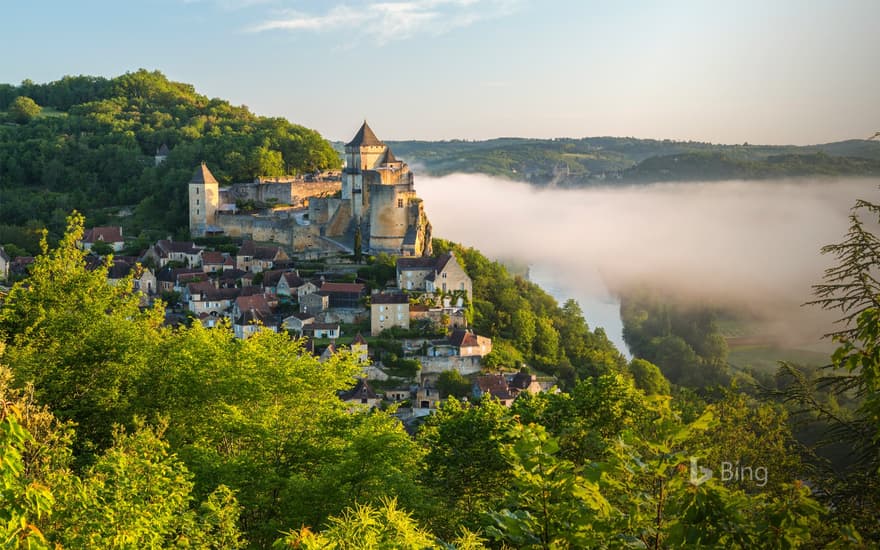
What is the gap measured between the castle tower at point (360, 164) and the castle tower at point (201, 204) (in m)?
9.60

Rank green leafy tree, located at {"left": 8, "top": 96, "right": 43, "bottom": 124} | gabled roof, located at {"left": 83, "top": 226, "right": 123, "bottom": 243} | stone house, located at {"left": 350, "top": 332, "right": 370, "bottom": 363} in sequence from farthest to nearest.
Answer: green leafy tree, located at {"left": 8, "top": 96, "right": 43, "bottom": 124} → gabled roof, located at {"left": 83, "top": 226, "right": 123, "bottom": 243} → stone house, located at {"left": 350, "top": 332, "right": 370, "bottom": 363}

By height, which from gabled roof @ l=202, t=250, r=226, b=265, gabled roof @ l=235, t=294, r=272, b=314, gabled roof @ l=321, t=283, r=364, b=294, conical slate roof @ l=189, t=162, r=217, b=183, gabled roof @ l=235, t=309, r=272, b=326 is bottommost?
gabled roof @ l=235, t=309, r=272, b=326

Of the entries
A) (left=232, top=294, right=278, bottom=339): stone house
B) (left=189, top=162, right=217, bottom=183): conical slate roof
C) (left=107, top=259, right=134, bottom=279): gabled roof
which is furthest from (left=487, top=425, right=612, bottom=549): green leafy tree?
(left=189, top=162, right=217, bottom=183): conical slate roof

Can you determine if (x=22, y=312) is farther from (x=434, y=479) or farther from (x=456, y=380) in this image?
(x=456, y=380)

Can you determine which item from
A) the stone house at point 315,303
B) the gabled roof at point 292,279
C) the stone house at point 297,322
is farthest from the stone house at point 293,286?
the stone house at point 297,322

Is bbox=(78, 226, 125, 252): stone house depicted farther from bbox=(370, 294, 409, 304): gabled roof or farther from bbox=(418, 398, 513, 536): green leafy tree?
bbox=(418, 398, 513, 536): green leafy tree

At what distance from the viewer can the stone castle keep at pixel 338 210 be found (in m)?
51.2

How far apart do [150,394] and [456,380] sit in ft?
85.7

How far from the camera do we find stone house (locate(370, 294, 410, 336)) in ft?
142

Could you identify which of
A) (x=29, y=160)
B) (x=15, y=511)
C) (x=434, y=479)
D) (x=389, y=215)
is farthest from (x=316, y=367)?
(x=29, y=160)

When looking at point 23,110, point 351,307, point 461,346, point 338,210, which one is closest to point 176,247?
point 338,210

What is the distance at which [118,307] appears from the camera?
16.3m

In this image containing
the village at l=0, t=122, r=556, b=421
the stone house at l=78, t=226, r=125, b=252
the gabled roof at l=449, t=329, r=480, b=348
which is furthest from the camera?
the stone house at l=78, t=226, r=125, b=252

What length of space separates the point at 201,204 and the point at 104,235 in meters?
6.85
